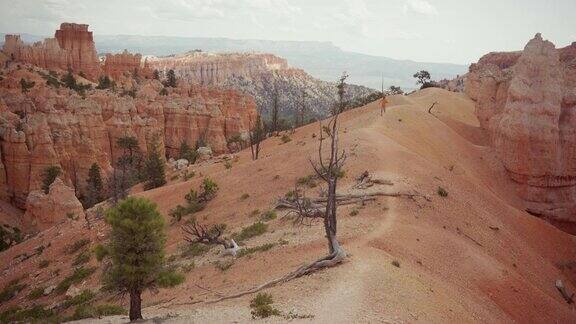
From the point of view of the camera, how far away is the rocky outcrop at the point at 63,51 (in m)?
79.4

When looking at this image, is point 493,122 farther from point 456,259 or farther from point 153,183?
point 153,183

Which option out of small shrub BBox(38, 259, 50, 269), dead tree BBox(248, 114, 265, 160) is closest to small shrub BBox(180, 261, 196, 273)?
small shrub BBox(38, 259, 50, 269)

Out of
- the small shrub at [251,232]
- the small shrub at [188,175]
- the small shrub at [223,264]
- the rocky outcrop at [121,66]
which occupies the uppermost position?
the rocky outcrop at [121,66]

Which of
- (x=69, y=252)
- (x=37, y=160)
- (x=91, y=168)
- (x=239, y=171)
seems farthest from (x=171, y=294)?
(x=37, y=160)

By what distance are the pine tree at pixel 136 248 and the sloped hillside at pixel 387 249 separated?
105cm

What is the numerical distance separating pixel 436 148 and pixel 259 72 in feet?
420

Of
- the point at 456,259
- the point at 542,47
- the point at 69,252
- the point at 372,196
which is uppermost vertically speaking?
the point at 542,47

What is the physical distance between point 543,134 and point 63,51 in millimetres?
80287

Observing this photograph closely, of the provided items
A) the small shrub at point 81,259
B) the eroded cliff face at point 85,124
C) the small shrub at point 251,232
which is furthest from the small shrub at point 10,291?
the eroded cliff face at point 85,124

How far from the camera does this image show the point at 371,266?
12.4 metres

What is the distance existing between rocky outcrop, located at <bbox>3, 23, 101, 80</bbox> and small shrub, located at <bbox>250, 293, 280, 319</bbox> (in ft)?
269

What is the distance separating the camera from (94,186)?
41.1 meters

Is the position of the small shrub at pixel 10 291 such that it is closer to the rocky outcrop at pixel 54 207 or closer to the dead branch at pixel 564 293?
the rocky outcrop at pixel 54 207

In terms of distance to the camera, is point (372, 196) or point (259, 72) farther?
point (259, 72)
